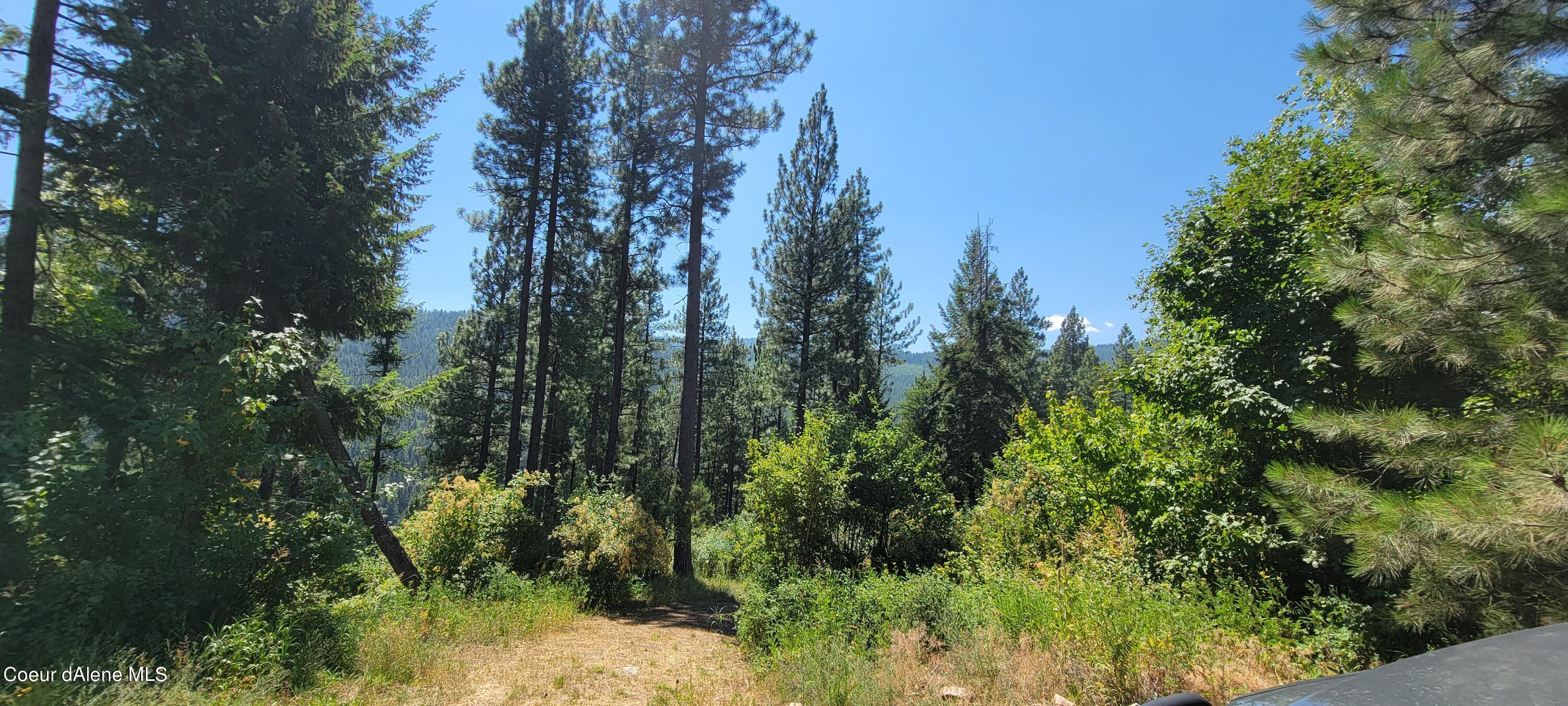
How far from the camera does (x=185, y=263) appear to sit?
23.7 ft

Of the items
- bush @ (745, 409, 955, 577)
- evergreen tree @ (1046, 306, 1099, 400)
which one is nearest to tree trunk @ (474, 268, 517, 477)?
bush @ (745, 409, 955, 577)

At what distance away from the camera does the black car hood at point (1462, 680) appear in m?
1.32

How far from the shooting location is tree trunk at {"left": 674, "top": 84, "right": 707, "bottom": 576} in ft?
42.6

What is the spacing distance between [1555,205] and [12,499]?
408 inches

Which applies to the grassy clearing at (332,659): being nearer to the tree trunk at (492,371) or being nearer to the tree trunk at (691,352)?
the tree trunk at (691,352)

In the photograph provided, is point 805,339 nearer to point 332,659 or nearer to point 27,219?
point 332,659

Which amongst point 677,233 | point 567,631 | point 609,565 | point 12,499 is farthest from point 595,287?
point 12,499

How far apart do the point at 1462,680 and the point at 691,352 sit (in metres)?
12.5

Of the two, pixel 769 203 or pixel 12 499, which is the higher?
pixel 769 203

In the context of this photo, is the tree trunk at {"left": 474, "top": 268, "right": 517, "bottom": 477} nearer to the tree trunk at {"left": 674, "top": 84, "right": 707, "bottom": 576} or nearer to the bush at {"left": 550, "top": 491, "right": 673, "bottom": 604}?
the tree trunk at {"left": 674, "top": 84, "right": 707, "bottom": 576}

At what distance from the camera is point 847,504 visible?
30.5 ft

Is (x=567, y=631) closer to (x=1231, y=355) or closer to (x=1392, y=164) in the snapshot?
(x=1231, y=355)

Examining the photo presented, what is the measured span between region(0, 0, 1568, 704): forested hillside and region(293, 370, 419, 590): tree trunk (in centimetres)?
5

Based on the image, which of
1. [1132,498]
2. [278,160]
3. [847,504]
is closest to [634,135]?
[278,160]
